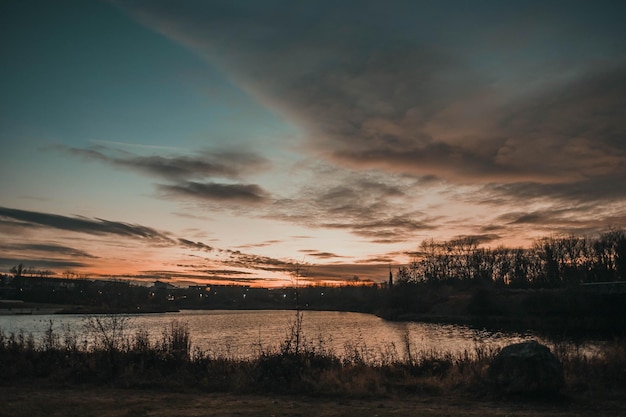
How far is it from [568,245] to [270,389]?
426 ft

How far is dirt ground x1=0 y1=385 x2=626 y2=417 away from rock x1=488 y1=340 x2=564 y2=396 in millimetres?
481

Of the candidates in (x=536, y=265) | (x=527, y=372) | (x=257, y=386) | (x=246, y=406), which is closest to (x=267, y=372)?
(x=257, y=386)

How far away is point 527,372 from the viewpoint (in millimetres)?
12758

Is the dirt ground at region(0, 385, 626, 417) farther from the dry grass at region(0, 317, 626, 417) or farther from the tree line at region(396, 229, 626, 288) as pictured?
the tree line at region(396, 229, 626, 288)

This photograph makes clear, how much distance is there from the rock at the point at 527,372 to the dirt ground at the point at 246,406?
1.58 ft

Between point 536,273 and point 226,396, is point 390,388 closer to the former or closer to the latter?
point 226,396

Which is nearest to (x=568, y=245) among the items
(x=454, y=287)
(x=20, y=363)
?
(x=454, y=287)

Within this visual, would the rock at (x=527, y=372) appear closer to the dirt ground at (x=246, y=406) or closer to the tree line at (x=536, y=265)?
the dirt ground at (x=246, y=406)

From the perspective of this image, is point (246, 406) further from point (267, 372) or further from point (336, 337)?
point (336, 337)

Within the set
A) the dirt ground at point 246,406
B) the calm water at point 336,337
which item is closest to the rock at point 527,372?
the dirt ground at point 246,406

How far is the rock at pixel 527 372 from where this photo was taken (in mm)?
12609

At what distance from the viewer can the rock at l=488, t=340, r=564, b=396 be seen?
41.4ft

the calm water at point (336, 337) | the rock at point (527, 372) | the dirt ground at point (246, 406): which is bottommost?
the calm water at point (336, 337)

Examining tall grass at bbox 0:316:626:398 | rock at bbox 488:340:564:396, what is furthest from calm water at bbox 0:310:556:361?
rock at bbox 488:340:564:396
